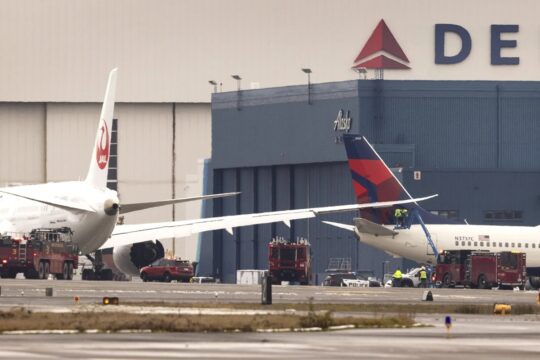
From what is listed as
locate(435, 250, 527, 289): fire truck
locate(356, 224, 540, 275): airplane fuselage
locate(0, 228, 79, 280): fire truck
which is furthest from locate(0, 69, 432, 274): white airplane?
locate(356, 224, 540, 275): airplane fuselage

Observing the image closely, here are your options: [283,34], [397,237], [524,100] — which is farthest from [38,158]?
[397,237]

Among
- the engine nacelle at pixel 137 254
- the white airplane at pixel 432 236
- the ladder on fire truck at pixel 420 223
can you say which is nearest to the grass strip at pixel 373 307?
the engine nacelle at pixel 137 254

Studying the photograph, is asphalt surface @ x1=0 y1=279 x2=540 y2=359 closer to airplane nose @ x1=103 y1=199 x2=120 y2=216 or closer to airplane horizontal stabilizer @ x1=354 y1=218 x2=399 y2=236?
airplane nose @ x1=103 y1=199 x2=120 y2=216

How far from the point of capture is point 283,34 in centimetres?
15888

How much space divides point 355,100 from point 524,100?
44.5ft

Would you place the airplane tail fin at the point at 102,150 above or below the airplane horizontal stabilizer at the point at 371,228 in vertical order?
above

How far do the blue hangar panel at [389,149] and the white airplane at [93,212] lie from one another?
34.9 meters

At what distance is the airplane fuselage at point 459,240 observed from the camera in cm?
10906

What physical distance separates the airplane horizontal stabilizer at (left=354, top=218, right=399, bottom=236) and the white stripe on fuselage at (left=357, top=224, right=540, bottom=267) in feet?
1.51

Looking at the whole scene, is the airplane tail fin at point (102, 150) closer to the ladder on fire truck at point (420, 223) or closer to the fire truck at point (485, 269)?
the fire truck at point (485, 269)

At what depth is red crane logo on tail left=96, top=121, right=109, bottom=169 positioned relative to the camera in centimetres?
9419

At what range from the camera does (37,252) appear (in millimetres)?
88938

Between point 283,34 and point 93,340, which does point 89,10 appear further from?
point 93,340

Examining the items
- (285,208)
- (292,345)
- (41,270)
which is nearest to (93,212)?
(41,270)
